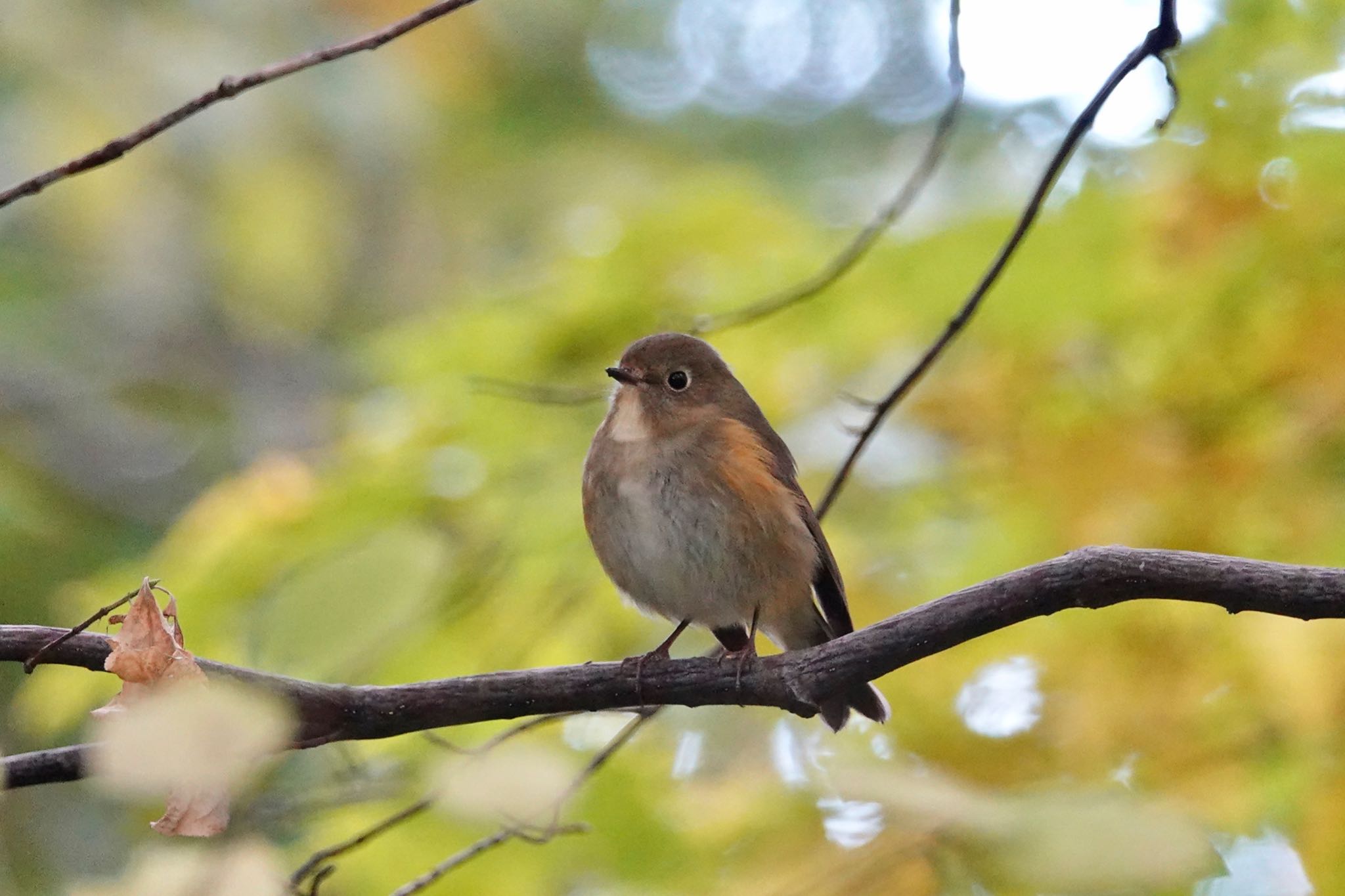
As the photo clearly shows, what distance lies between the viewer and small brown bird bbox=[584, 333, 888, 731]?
3.78 metres

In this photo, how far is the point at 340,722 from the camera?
2.26m

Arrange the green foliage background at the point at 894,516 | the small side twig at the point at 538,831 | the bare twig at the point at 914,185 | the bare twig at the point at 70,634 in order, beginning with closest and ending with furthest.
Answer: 1. the bare twig at the point at 70,634
2. the small side twig at the point at 538,831
3. the green foliage background at the point at 894,516
4. the bare twig at the point at 914,185

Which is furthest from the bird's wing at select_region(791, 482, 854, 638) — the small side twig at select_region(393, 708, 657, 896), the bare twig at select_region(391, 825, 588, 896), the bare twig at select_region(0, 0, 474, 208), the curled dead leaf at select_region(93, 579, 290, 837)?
the curled dead leaf at select_region(93, 579, 290, 837)

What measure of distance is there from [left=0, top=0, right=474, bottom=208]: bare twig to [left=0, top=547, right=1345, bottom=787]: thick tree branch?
747 mm

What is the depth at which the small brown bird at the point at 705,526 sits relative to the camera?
3.78 metres

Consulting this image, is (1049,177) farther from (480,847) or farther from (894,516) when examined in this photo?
(480,847)

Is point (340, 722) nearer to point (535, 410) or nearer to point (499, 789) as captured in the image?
point (499, 789)

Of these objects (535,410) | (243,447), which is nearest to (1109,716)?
(535,410)

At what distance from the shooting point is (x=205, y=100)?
230cm

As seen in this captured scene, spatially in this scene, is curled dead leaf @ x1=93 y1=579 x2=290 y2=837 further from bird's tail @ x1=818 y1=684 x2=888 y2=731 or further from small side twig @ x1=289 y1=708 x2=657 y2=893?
bird's tail @ x1=818 y1=684 x2=888 y2=731

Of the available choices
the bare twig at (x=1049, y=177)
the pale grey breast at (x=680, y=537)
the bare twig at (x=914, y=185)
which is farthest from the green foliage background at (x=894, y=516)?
the bare twig at (x=1049, y=177)

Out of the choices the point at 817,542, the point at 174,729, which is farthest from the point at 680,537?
the point at 174,729

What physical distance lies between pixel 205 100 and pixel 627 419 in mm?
1967

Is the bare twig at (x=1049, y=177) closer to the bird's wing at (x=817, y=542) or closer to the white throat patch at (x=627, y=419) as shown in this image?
the bird's wing at (x=817, y=542)
